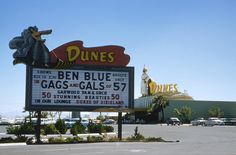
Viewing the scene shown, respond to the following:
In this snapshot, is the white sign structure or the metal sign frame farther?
the white sign structure

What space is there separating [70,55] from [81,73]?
1378 mm

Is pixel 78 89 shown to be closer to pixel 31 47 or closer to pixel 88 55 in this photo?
pixel 88 55

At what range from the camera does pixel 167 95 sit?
297 ft

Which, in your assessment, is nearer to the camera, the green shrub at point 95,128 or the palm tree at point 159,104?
the green shrub at point 95,128

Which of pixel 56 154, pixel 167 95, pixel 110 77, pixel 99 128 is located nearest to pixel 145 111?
pixel 167 95

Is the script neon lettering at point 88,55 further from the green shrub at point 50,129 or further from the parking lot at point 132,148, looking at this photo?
the green shrub at point 50,129

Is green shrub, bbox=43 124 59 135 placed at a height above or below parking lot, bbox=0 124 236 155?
above

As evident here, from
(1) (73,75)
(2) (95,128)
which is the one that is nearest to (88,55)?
(1) (73,75)

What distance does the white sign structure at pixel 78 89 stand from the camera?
25172mm

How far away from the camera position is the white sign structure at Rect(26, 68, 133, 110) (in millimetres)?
25172

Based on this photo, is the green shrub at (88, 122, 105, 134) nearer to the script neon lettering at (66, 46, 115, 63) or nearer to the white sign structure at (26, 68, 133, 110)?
the white sign structure at (26, 68, 133, 110)

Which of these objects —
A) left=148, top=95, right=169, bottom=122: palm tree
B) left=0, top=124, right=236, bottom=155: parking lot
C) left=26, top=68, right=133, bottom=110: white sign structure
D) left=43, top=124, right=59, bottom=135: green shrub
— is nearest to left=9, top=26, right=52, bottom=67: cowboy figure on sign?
left=26, top=68, right=133, bottom=110: white sign structure

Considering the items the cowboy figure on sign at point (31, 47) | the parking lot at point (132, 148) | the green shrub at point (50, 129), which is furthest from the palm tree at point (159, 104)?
the cowboy figure on sign at point (31, 47)

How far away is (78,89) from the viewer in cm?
2605
